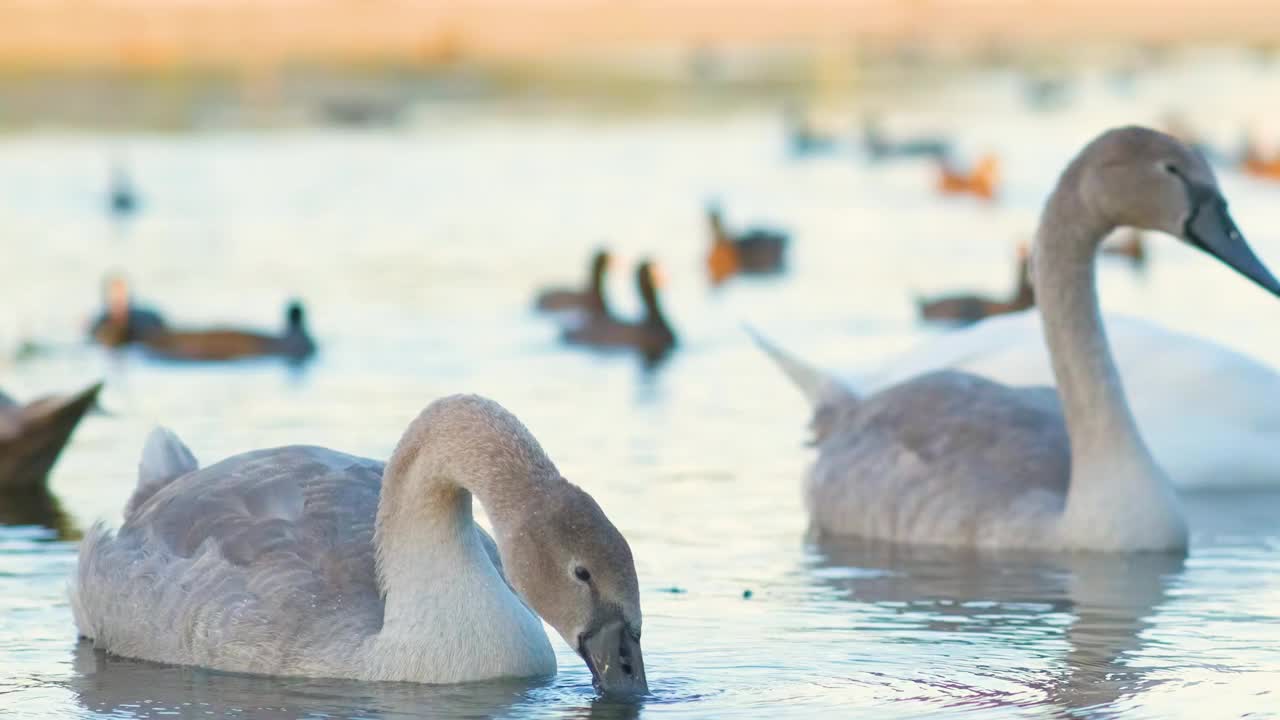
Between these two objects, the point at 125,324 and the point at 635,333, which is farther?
the point at 125,324

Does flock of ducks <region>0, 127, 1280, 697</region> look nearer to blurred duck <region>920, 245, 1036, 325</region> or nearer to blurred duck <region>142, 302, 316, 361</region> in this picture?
blurred duck <region>142, 302, 316, 361</region>

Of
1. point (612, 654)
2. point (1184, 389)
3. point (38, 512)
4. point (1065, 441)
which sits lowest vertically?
point (612, 654)

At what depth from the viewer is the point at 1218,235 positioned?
32.8 feet

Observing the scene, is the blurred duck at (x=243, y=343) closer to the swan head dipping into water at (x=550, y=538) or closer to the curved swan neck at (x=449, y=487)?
the curved swan neck at (x=449, y=487)

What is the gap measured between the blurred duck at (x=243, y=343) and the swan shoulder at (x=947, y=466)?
6411 mm

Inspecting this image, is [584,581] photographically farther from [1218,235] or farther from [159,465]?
[1218,235]

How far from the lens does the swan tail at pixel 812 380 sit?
1183 cm

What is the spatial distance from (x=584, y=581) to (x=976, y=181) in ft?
80.0

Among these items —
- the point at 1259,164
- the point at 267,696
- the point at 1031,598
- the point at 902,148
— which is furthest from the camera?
the point at 902,148

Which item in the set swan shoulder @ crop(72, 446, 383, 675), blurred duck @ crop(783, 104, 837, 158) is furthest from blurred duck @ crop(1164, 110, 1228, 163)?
swan shoulder @ crop(72, 446, 383, 675)

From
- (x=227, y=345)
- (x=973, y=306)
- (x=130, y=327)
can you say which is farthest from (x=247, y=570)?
(x=973, y=306)

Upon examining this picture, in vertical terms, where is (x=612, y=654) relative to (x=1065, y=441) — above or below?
below

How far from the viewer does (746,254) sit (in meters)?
22.6

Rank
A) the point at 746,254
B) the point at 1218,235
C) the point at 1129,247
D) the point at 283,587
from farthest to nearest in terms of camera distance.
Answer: the point at 1129,247 → the point at 746,254 → the point at 1218,235 → the point at 283,587
